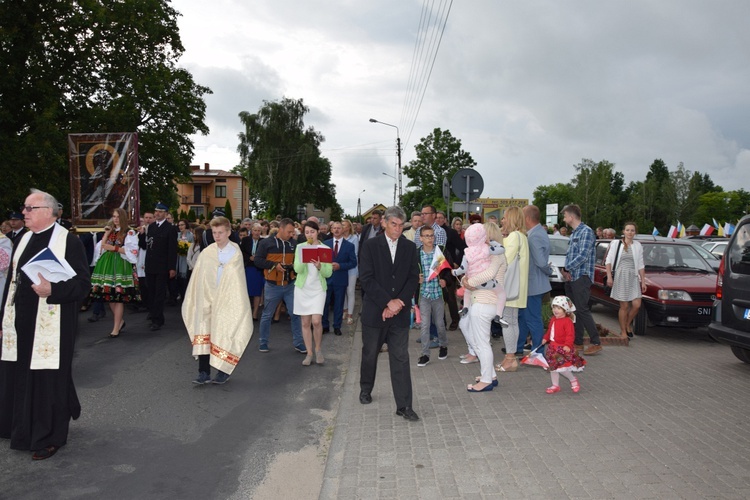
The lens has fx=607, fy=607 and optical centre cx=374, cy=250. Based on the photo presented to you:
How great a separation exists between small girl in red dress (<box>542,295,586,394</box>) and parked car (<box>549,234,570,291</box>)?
8385 mm

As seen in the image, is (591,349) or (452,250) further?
(452,250)

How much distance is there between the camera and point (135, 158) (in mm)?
12688

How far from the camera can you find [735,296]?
7.50m

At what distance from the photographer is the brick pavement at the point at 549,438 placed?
4094mm

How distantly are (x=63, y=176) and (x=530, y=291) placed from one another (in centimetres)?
2022

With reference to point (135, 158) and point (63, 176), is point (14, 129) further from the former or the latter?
point (135, 158)

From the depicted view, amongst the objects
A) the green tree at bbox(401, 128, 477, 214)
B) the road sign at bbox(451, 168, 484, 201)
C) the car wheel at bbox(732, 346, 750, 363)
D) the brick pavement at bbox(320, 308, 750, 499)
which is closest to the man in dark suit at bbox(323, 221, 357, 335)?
the road sign at bbox(451, 168, 484, 201)

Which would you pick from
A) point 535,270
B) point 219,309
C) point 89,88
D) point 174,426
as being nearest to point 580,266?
point 535,270

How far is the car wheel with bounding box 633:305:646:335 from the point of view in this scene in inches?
405

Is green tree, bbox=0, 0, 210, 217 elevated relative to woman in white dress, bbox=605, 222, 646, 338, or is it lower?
elevated

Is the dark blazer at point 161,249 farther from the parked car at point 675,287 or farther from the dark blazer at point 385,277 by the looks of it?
the parked car at point 675,287

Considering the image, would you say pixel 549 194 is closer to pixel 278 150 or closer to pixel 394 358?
pixel 278 150

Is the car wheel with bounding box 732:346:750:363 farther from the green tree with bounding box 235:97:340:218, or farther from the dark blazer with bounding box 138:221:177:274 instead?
the green tree with bounding box 235:97:340:218

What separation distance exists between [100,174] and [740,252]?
38.1 ft
